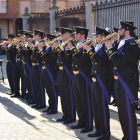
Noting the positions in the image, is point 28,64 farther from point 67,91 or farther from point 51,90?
point 67,91

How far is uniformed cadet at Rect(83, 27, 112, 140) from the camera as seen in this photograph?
657 cm

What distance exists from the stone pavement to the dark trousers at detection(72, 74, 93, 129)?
0.29 metres

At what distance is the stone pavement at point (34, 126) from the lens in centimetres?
698

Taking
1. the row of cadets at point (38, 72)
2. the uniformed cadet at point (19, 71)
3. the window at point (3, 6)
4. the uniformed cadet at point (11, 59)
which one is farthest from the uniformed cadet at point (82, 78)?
the window at point (3, 6)

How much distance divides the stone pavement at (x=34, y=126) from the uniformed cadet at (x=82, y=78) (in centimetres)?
33

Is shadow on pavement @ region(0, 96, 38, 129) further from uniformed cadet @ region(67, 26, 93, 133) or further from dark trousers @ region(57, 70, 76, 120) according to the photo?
uniformed cadet @ region(67, 26, 93, 133)

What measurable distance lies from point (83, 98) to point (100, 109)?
0.71 metres

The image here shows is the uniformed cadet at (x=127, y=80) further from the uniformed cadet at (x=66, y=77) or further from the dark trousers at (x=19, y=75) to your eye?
the dark trousers at (x=19, y=75)

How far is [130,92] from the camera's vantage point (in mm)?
6000

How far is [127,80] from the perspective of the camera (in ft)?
19.7

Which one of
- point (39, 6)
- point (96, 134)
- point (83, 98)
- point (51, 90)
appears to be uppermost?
point (39, 6)

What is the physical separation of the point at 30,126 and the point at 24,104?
256 cm

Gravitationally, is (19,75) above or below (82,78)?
below

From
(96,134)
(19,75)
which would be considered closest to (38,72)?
(19,75)
